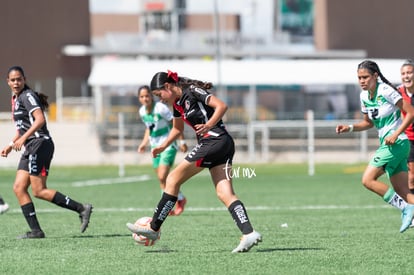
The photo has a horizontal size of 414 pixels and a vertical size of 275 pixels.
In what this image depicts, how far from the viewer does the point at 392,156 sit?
508 inches

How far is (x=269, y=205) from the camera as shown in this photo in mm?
20016

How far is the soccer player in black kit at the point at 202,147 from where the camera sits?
11.4 meters

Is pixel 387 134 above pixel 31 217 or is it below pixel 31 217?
above

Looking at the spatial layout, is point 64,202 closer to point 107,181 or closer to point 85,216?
point 85,216

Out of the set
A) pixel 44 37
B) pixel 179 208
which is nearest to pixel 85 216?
pixel 179 208

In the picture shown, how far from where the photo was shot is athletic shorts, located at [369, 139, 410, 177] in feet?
42.4

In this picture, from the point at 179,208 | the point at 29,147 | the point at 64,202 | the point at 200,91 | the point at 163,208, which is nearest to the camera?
the point at 200,91

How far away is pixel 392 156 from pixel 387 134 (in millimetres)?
263

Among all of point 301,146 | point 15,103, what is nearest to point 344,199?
point 15,103

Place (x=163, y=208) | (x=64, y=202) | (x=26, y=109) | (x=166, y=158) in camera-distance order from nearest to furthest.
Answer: (x=163, y=208) < (x=26, y=109) < (x=64, y=202) < (x=166, y=158)

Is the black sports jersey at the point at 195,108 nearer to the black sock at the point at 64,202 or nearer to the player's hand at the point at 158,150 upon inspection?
the player's hand at the point at 158,150

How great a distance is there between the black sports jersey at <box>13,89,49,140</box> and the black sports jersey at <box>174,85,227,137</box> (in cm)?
241

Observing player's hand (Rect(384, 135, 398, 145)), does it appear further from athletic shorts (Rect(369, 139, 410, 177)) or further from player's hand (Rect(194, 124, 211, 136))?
player's hand (Rect(194, 124, 211, 136))

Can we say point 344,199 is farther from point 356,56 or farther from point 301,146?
point 356,56
